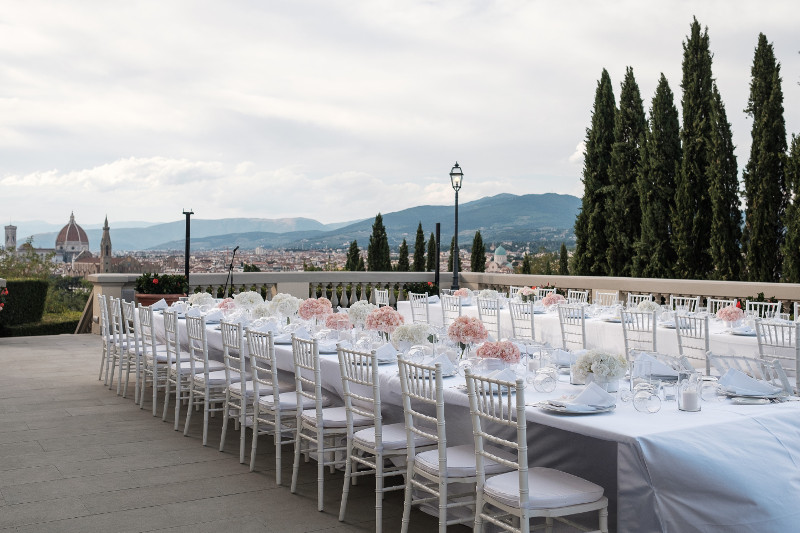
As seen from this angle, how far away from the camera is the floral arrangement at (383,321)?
6117mm

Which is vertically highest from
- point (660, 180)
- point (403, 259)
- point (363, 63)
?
point (363, 63)

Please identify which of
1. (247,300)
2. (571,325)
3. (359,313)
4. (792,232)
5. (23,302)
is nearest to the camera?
(359,313)

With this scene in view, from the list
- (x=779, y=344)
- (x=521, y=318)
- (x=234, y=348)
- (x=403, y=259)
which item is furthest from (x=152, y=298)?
(x=403, y=259)

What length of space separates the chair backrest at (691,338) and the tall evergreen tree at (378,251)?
74.7 ft

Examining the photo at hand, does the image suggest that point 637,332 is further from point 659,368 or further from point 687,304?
point 659,368

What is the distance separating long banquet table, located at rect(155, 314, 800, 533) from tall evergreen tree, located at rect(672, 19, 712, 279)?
14569 mm

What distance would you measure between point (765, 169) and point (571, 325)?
31.6 ft

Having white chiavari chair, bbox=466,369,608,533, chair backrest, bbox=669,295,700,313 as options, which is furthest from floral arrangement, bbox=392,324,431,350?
chair backrest, bbox=669,295,700,313

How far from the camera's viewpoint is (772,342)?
696cm

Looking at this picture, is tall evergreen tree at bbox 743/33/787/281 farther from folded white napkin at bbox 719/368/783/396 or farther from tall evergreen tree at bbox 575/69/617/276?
folded white napkin at bbox 719/368/783/396

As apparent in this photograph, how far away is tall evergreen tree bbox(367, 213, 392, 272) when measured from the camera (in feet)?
99.9

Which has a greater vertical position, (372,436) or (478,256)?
(478,256)

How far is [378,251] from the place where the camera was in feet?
100

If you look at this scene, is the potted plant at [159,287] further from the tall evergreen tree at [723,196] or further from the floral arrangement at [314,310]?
the tall evergreen tree at [723,196]
